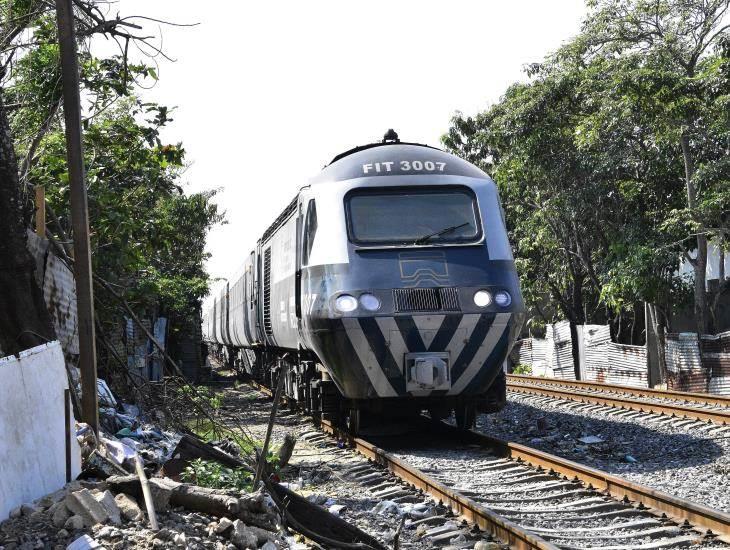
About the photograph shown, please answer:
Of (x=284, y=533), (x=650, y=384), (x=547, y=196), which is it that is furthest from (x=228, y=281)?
(x=284, y=533)

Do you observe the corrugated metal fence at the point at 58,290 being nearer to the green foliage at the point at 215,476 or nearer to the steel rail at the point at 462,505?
the green foliage at the point at 215,476

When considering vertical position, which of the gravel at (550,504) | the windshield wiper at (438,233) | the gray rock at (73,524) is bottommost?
the gravel at (550,504)

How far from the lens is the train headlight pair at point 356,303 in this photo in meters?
9.70

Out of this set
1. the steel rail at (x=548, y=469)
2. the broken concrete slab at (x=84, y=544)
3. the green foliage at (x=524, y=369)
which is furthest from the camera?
the green foliage at (x=524, y=369)

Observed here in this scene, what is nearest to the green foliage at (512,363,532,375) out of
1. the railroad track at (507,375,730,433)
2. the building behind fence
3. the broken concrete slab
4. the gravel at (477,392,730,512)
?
the building behind fence

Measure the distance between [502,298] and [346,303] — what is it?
5.56ft

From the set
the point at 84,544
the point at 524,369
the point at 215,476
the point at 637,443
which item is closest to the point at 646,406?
the point at 637,443

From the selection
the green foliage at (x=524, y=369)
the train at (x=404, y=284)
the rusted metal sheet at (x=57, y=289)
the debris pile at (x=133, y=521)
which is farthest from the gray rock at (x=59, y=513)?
the green foliage at (x=524, y=369)

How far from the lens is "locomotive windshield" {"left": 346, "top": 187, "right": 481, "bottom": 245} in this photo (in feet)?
33.6

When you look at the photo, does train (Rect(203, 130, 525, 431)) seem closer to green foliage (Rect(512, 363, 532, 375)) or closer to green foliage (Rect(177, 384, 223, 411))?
green foliage (Rect(177, 384, 223, 411))

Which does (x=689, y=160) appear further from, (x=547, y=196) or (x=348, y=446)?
(x=348, y=446)

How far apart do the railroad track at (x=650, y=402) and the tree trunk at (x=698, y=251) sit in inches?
120

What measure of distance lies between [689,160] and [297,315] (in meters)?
11.3

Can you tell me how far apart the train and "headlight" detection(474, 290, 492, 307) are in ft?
0.04
